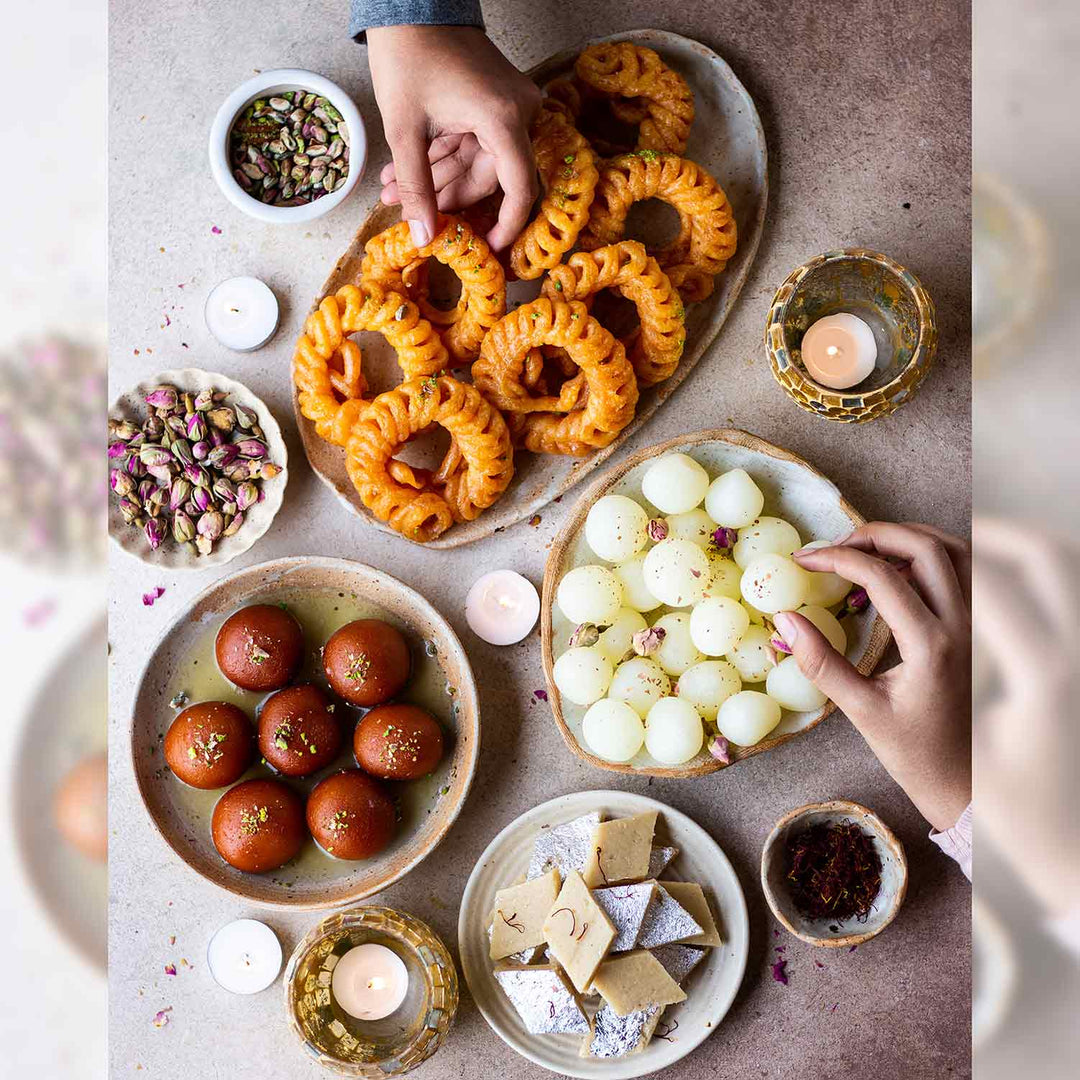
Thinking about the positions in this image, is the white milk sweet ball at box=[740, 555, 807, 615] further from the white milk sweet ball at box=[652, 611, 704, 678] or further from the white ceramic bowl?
the white ceramic bowl

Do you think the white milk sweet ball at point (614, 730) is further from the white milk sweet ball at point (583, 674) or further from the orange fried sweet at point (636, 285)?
the orange fried sweet at point (636, 285)

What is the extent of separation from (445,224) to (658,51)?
416 millimetres

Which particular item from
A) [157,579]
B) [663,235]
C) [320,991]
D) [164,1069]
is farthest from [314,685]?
[663,235]

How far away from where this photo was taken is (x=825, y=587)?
1.32 metres

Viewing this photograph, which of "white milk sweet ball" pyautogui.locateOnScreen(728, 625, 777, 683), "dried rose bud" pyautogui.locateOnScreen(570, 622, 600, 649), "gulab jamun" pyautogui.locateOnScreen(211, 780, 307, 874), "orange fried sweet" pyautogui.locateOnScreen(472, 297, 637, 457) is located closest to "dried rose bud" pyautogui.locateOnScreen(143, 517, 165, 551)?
"gulab jamun" pyautogui.locateOnScreen(211, 780, 307, 874)

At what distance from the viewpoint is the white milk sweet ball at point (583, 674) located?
52.6 inches

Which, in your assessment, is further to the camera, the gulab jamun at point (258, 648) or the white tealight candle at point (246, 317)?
the white tealight candle at point (246, 317)

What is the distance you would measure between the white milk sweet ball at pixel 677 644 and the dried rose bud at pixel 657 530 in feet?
0.36

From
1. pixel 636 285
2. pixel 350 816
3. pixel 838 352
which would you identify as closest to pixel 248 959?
pixel 350 816

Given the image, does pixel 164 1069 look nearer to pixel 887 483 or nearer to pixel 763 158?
pixel 887 483

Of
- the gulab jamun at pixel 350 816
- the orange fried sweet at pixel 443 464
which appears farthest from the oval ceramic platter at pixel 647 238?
the gulab jamun at pixel 350 816

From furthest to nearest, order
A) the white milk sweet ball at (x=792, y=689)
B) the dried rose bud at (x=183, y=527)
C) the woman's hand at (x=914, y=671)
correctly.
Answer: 1. the dried rose bud at (x=183, y=527)
2. the white milk sweet ball at (x=792, y=689)
3. the woman's hand at (x=914, y=671)

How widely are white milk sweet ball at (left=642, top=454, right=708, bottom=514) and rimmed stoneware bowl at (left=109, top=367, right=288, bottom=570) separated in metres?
0.52

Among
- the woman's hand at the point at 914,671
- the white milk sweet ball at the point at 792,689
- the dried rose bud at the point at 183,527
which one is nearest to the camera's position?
the woman's hand at the point at 914,671
